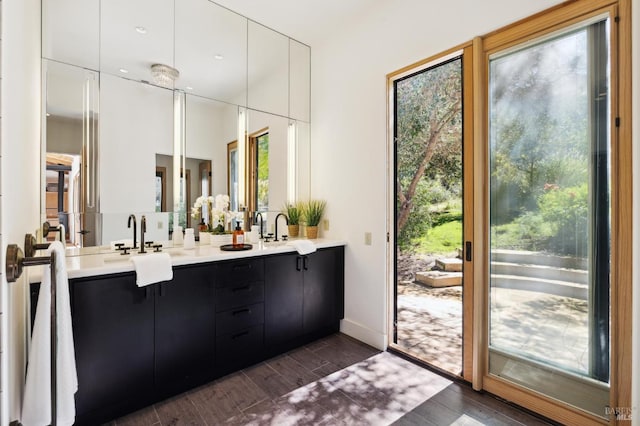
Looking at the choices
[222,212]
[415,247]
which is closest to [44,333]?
[222,212]

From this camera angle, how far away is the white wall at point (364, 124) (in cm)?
248

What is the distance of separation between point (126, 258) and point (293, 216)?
5.48ft

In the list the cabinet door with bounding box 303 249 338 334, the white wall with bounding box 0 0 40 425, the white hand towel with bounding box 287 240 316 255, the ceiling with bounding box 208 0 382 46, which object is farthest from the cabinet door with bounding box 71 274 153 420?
the ceiling with bounding box 208 0 382 46

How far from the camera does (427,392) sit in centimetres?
213

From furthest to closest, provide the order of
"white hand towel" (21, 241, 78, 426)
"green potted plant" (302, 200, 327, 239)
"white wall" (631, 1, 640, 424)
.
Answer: "green potted plant" (302, 200, 327, 239), "white wall" (631, 1, 640, 424), "white hand towel" (21, 241, 78, 426)

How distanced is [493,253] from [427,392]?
1.08 meters

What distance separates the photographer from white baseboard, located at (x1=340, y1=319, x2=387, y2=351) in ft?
9.09

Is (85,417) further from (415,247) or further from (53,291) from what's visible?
(415,247)

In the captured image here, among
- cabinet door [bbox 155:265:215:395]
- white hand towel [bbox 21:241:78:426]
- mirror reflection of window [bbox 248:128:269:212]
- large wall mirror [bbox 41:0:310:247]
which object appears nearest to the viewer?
white hand towel [bbox 21:241:78:426]

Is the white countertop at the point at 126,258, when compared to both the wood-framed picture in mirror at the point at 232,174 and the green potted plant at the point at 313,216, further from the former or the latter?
the wood-framed picture in mirror at the point at 232,174

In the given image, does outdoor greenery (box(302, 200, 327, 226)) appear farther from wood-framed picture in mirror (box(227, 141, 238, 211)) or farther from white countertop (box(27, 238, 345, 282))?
wood-framed picture in mirror (box(227, 141, 238, 211))

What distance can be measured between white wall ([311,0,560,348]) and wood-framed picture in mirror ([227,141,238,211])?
2.99 feet

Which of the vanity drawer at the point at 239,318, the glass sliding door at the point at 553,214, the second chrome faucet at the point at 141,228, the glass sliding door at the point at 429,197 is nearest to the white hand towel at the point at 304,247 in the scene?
the vanity drawer at the point at 239,318

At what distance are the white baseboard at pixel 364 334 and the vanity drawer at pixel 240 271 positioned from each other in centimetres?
114
